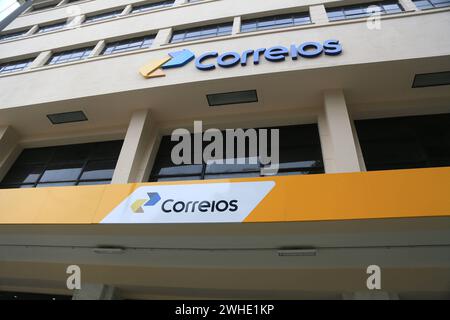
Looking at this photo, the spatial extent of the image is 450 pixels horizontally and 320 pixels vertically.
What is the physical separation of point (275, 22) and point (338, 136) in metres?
5.32

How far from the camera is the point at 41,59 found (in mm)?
11242

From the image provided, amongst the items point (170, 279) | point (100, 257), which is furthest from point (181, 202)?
point (100, 257)

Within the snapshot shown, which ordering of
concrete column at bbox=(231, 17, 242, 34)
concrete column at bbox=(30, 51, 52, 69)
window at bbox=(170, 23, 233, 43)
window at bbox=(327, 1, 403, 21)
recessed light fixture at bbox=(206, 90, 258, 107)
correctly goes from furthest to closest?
1. concrete column at bbox=(30, 51, 52, 69)
2. window at bbox=(170, 23, 233, 43)
3. concrete column at bbox=(231, 17, 242, 34)
4. window at bbox=(327, 1, 403, 21)
5. recessed light fixture at bbox=(206, 90, 258, 107)

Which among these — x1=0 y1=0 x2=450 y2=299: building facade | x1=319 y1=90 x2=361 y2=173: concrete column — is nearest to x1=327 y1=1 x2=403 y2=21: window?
x1=0 y1=0 x2=450 y2=299: building facade

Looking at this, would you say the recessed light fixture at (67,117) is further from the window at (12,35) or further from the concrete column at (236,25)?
the window at (12,35)

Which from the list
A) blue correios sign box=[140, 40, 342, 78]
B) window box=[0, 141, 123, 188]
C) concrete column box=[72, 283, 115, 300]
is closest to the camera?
concrete column box=[72, 283, 115, 300]

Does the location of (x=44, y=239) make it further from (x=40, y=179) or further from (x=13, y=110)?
(x=13, y=110)

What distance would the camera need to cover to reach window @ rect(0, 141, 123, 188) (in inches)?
329

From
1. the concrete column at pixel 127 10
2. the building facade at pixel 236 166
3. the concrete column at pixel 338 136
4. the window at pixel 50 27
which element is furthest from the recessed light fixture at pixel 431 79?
the window at pixel 50 27

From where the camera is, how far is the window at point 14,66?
12.0m

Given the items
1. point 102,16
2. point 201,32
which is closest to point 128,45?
point 201,32

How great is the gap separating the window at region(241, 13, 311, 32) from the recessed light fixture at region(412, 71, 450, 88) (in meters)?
3.88

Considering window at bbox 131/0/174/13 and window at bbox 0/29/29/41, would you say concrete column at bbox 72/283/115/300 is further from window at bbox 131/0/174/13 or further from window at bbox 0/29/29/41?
window at bbox 0/29/29/41

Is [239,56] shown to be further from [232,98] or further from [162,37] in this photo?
[162,37]
